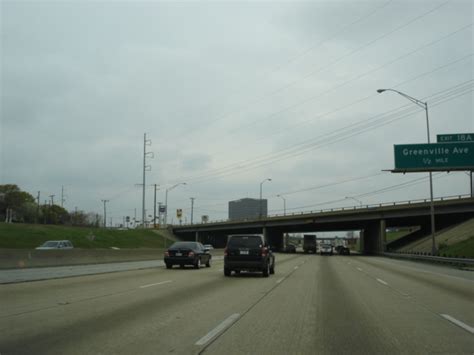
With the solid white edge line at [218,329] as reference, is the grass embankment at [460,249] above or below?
above

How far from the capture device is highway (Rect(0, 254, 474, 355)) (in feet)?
25.7

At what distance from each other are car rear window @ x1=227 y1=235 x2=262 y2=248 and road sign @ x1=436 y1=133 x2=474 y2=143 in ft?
87.4

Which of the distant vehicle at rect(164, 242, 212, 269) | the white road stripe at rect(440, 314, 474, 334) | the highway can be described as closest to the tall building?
the distant vehicle at rect(164, 242, 212, 269)

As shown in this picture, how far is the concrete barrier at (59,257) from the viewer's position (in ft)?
80.6

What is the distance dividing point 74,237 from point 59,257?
56.4m

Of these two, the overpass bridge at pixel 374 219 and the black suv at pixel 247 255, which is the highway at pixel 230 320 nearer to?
the black suv at pixel 247 255

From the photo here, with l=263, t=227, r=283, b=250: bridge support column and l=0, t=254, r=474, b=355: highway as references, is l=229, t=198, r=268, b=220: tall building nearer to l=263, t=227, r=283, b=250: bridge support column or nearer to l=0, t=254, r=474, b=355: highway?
l=263, t=227, r=283, b=250: bridge support column

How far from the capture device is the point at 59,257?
28.6 m

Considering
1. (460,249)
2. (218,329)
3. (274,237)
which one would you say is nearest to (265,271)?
(218,329)

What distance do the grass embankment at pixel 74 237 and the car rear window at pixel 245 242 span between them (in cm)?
5059

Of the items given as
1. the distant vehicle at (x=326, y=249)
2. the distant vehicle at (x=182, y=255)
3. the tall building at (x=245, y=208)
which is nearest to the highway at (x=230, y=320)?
the distant vehicle at (x=182, y=255)

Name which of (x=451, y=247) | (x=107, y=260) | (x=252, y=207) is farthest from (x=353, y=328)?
(x=252, y=207)

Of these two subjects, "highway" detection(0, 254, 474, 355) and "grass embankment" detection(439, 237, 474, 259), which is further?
"grass embankment" detection(439, 237, 474, 259)

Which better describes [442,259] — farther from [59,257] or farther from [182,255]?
[59,257]
